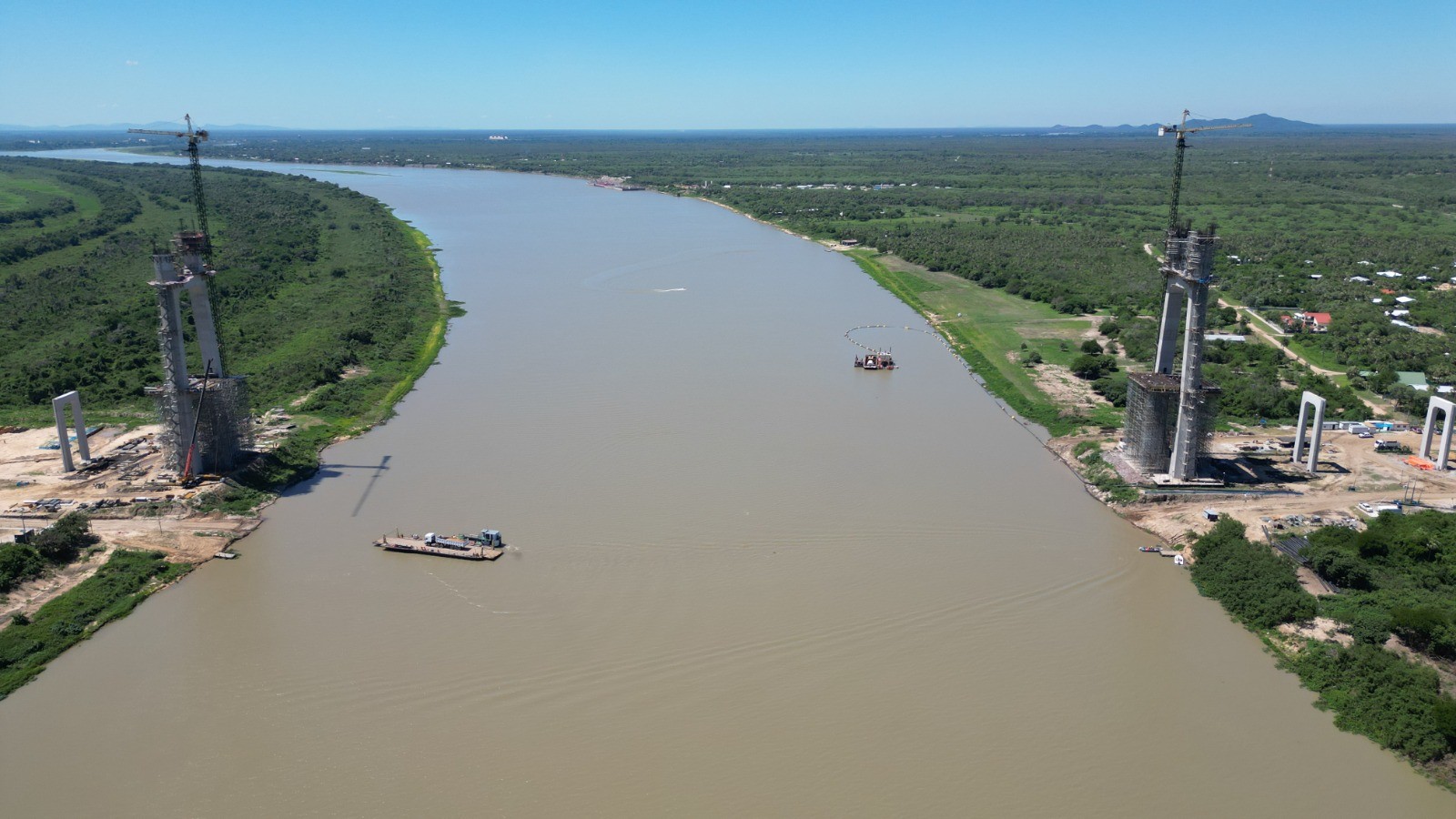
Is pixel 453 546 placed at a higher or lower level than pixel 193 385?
lower

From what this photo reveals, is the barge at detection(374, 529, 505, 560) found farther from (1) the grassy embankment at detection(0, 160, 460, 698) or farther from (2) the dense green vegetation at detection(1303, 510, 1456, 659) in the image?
(2) the dense green vegetation at detection(1303, 510, 1456, 659)

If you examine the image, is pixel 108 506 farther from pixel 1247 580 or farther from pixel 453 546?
pixel 1247 580

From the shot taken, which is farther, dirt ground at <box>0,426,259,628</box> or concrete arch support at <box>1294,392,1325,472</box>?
concrete arch support at <box>1294,392,1325,472</box>

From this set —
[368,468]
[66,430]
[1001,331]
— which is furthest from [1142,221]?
[66,430]

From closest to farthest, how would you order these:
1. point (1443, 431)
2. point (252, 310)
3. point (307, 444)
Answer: point (1443, 431) < point (307, 444) < point (252, 310)

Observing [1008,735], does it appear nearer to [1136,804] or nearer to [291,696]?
[1136,804]

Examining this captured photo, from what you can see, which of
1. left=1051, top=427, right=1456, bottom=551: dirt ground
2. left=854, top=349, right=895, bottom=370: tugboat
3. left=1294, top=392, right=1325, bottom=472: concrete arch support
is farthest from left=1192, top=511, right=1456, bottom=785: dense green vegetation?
left=854, top=349, right=895, bottom=370: tugboat

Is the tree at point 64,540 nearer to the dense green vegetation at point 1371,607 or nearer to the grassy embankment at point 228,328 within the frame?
the grassy embankment at point 228,328
